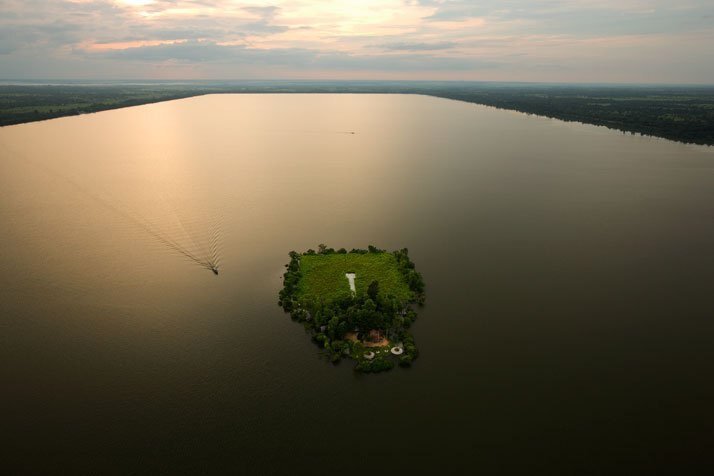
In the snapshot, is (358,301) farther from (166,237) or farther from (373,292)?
(166,237)

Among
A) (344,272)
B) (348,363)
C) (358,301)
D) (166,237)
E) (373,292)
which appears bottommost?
(348,363)

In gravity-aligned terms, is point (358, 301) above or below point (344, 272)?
below

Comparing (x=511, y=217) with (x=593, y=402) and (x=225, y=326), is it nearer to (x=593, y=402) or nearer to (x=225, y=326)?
(x=593, y=402)

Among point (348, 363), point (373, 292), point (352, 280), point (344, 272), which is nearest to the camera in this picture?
point (348, 363)

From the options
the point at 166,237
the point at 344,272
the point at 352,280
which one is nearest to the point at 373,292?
the point at 352,280

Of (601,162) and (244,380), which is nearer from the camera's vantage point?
(244,380)

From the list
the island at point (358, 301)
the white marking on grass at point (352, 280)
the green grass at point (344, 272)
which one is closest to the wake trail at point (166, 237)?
the island at point (358, 301)

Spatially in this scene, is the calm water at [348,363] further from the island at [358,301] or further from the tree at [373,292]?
the tree at [373,292]

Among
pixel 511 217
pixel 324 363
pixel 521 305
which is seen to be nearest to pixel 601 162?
pixel 511 217
